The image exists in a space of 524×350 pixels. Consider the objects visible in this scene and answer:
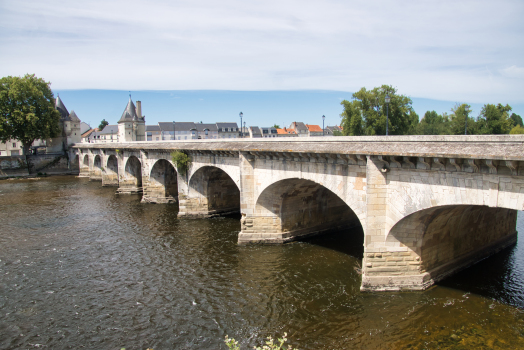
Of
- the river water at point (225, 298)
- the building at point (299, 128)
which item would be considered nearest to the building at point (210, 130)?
the building at point (299, 128)

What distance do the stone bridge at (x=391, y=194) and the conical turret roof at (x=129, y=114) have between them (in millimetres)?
28283

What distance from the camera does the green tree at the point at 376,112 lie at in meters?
53.3

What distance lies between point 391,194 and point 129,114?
1793 inches

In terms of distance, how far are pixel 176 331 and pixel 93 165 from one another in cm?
4956

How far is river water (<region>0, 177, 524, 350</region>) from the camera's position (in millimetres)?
11859

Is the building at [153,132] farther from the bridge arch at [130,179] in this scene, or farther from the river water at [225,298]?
the river water at [225,298]

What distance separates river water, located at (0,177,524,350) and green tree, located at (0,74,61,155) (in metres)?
40.3

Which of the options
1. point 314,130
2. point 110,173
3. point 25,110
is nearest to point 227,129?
point 314,130

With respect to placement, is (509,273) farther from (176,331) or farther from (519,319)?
(176,331)

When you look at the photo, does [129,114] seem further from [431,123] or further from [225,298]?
[431,123]

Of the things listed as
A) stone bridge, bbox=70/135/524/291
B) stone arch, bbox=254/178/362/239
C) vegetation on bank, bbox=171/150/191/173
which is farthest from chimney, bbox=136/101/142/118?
stone arch, bbox=254/178/362/239

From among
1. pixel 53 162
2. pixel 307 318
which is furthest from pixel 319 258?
pixel 53 162

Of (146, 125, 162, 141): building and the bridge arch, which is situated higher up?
(146, 125, 162, 141): building

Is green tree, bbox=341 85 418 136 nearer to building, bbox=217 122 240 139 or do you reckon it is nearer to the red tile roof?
building, bbox=217 122 240 139
